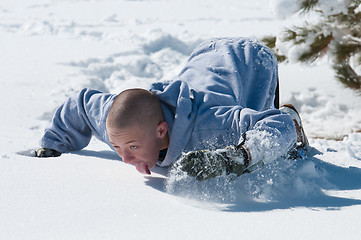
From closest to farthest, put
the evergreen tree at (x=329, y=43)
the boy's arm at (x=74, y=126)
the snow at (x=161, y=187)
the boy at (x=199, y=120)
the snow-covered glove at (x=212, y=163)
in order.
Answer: the snow at (x=161, y=187) → the snow-covered glove at (x=212, y=163) → the boy at (x=199, y=120) → the boy's arm at (x=74, y=126) → the evergreen tree at (x=329, y=43)

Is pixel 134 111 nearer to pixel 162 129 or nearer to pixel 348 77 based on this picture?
pixel 162 129

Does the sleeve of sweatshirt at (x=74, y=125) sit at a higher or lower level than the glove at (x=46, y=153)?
higher

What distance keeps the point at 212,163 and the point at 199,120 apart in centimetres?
29

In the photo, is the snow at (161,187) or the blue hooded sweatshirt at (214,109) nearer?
the snow at (161,187)

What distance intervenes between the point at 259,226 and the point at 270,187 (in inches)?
12.1

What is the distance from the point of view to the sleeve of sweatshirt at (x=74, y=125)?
1.82 m

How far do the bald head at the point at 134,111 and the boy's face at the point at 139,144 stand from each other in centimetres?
2

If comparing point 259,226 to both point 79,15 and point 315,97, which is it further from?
point 79,15

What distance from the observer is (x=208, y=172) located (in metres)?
1.31

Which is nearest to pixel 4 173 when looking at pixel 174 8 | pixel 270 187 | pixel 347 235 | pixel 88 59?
pixel 270 187

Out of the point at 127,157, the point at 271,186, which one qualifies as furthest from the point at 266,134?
the point at 127,157

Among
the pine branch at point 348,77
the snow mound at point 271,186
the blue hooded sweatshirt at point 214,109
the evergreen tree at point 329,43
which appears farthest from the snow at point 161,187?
the evergreen tree at point 329,43

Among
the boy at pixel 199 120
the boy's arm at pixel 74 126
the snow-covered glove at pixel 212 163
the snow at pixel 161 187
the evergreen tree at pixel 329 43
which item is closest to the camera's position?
the snow at pixel 161 187

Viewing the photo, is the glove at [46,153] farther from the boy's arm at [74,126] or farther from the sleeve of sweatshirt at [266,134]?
the sleeve of sweatshirt at [266,134]
